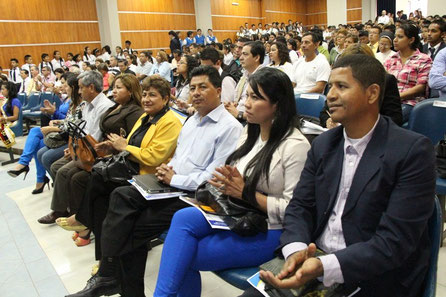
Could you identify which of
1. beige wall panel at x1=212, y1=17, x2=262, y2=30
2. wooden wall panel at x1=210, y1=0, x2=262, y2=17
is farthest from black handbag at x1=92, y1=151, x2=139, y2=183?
wooden wall panel at x1=210, y1=0, x2=262, y2=17

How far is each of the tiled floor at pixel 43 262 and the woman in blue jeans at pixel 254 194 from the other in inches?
30.9

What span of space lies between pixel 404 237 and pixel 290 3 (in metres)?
22.8

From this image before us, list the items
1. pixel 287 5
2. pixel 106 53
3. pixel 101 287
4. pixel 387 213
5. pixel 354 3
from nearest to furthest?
pixel 387 213 < pixel 101 287 < pixel 106 53 < pixel 354 3 < pixel 287 5

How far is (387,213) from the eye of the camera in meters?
1.17

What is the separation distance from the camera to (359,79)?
1.26 metres

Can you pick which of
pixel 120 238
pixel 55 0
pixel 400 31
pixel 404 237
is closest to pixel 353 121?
pixel 404 237

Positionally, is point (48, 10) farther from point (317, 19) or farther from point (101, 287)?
point (317, 19)

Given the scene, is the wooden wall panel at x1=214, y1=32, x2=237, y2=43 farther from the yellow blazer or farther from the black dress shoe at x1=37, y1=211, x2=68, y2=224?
the yellow blazer

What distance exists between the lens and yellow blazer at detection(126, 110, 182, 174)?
247cm

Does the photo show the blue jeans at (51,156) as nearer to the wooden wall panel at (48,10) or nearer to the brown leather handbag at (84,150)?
the brown leather handbag at (84,150)

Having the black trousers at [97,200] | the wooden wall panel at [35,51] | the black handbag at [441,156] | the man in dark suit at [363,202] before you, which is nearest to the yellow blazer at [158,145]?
the black trousers at [97,200]

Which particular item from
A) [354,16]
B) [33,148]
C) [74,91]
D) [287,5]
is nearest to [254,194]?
[74,91]

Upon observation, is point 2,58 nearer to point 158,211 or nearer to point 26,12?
point 26,12

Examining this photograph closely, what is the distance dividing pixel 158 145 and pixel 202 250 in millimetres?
1053
